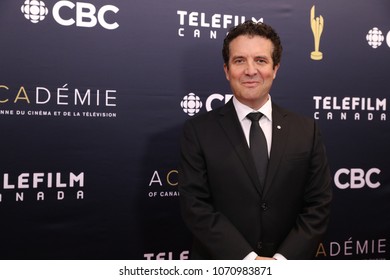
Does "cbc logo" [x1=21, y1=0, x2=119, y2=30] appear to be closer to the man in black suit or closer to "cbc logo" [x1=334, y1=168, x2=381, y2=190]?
the man in black suit

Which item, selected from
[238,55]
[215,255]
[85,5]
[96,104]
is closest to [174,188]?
[96,104]

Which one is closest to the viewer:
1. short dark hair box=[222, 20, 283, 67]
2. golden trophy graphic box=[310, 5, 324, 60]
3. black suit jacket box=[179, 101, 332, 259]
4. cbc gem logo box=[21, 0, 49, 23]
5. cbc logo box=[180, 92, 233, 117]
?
black suit jacket box=[179, 101, 332, 259]

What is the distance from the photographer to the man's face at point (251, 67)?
151 centimetres

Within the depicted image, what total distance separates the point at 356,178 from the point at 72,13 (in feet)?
6.39

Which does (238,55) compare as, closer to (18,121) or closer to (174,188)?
(174,188)

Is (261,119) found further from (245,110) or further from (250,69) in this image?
Result: (250,69)

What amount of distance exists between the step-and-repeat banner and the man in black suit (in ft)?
1.89

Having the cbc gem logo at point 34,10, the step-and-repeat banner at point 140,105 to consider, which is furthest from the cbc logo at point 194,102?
the cbc gem logo at point 34,10

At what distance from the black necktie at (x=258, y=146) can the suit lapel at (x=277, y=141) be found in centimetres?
3

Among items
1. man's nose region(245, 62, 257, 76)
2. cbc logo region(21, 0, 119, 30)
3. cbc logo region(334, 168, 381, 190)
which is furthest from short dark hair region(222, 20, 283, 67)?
cbc logo region(334, 168, 381, 190)

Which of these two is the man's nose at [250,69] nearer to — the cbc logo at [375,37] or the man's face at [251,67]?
the man's face at [251,67]

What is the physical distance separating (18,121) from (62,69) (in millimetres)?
342

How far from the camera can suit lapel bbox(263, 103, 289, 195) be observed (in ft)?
4.77

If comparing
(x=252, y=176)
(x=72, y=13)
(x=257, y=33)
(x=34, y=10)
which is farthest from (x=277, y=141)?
(x=34, y=10)
